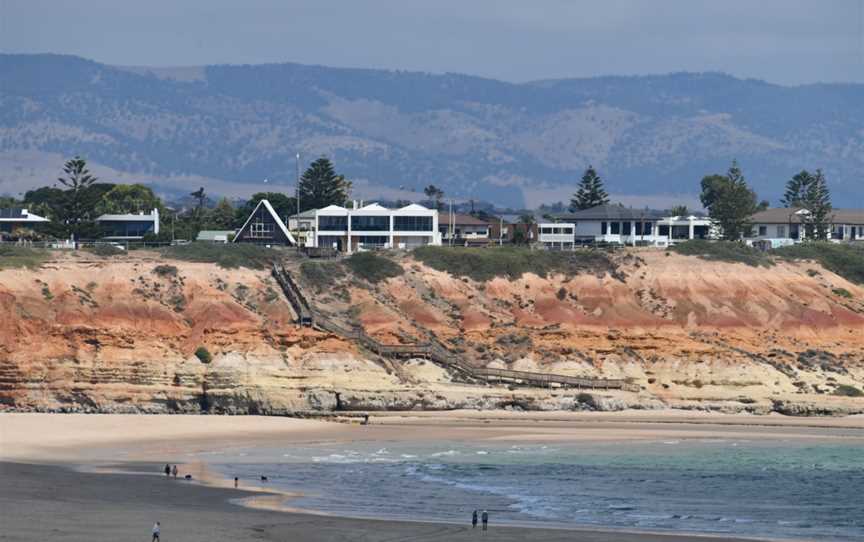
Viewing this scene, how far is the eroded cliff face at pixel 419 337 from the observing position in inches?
3398

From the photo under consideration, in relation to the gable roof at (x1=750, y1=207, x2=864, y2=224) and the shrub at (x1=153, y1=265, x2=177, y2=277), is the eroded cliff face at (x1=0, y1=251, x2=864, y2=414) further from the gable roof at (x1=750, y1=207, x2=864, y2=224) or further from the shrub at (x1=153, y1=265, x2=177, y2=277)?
the gable roof at (x1=750, y1=207, x2=864, y2=224)

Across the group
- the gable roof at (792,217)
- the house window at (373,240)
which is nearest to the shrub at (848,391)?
the house window at (373,240)

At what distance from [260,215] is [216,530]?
73703 millimetres

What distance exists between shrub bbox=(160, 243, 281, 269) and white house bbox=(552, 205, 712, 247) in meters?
41.2

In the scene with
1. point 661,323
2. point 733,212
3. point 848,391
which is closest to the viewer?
point 848,391

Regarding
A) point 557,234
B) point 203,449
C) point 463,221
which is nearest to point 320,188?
point 463,221

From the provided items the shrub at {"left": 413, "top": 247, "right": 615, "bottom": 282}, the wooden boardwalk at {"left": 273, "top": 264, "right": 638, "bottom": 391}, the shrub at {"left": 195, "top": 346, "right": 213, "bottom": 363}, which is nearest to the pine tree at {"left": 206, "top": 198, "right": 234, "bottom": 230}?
the shrub at {"left": 413, "top": 247, "right": 615, "bottom": 282}

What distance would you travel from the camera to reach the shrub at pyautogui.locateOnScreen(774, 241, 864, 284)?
117000mm

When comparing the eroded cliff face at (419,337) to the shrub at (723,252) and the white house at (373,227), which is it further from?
the white house at (373,227)

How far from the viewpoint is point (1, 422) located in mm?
78938

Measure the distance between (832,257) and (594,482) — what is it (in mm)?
58458

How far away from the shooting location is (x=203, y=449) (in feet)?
243

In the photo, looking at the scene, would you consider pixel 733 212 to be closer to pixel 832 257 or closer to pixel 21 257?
pixel 832 257

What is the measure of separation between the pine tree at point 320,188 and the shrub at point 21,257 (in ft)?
176
